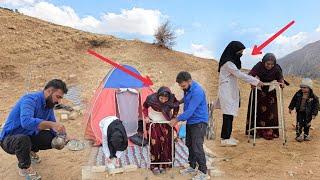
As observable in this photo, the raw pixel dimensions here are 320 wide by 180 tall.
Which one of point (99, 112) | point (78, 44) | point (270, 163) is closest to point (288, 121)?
point (270, 163)

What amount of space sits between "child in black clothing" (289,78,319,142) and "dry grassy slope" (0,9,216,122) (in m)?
5.28

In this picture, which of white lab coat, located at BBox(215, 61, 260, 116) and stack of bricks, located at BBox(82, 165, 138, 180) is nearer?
stack of bricks, located at BBox(82, 165, 138, 180)

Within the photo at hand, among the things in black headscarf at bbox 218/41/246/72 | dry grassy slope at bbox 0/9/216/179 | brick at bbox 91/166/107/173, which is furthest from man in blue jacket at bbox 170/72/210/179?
dry grassy slope at bbox 0/9/216/179

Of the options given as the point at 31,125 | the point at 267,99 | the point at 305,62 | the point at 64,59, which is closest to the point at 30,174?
the point at 31,125

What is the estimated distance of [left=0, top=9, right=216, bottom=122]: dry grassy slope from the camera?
14812mm

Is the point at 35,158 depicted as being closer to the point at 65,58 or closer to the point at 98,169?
the point at 98,169

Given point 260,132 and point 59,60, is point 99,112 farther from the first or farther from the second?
point 59,60

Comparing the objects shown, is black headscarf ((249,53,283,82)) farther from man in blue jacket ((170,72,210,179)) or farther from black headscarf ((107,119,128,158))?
black headscarf ((107,119,128,158))

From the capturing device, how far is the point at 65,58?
56.0 ft

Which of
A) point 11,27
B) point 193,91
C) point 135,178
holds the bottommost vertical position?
point 135,178

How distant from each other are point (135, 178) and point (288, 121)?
5.06m

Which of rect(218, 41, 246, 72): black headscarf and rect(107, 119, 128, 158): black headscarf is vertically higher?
rect(218, 41, 246, 72): black headscarf

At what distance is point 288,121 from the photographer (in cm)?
1070

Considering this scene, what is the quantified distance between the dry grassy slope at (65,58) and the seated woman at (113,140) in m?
5.79
